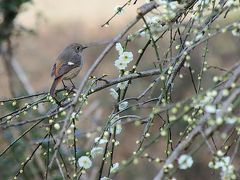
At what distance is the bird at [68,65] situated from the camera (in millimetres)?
4078

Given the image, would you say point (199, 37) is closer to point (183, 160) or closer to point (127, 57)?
point (127, 57)

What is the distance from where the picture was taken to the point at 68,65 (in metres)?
4.16

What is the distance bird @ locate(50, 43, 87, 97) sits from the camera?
13.4ft

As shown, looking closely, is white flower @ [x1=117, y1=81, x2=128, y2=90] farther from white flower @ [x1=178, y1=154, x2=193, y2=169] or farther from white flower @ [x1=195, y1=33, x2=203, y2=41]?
white flower @ [x1=178, y1=154, x2=193, y2=169]

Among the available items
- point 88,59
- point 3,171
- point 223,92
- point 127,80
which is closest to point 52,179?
point 3,171

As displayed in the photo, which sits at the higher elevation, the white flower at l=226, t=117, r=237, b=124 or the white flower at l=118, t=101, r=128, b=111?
the white flower at l=118, t=101, r=128, b=111

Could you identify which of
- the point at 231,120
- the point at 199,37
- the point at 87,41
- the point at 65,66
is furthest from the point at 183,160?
the point at 87,41

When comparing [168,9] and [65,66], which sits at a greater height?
[65,66]

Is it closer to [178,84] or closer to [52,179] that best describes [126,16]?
[178,84]

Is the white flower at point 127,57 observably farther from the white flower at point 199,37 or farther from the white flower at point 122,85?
the white flower at point 199,37

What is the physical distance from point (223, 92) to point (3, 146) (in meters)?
3.77

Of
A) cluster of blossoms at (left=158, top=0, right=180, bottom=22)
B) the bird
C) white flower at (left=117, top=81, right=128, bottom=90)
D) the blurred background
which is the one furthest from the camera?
A: the blurred background

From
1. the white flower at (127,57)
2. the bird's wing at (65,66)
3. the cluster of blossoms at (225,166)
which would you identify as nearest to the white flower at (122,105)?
the white flower at (127,57)

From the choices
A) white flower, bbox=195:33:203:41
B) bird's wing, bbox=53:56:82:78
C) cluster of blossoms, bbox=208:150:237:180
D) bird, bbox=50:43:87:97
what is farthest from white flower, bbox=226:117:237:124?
bird's wing, bbox=53:56:82:78
